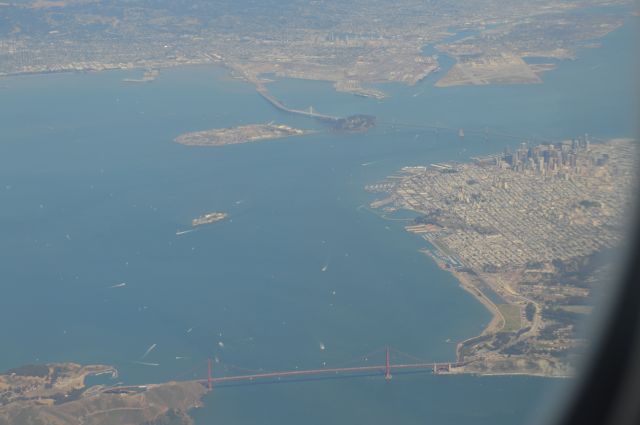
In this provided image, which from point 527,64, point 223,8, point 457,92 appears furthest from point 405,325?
point 223,8

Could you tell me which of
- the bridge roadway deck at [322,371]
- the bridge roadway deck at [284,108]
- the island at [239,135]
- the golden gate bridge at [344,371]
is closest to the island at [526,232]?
the golden gate bridge at [344,371]

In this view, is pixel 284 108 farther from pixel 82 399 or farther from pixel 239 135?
pixel 82 399

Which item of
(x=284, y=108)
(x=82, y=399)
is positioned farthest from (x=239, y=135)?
(x=82, y=399)

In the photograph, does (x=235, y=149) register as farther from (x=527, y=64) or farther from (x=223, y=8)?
(x=223, y=8)

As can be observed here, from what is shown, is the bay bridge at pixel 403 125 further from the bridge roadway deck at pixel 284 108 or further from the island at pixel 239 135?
the island at pixel 239 135

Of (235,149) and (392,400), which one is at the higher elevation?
(392,400)

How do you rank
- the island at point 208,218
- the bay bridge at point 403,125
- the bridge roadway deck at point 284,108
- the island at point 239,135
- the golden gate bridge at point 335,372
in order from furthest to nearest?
the bridge roadway deck at point 284,108, the island at point 239,135, the bay bridge at point 403,125, the island at point 208,218, the golden gate bridge at point 335,372
